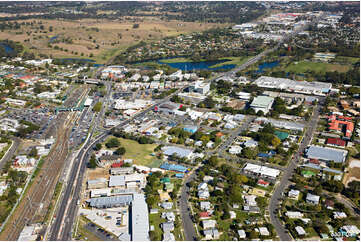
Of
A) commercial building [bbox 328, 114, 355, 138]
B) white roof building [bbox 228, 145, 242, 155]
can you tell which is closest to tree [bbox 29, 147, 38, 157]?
white roof building [bbox 228, 145, 242, 155]

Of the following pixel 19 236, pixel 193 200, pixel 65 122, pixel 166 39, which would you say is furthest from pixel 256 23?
pixel 19 236

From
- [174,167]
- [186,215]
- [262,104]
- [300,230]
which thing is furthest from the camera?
[262,104]

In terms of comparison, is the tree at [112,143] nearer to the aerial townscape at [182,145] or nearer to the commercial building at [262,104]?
the aerial townscape at [182,145]

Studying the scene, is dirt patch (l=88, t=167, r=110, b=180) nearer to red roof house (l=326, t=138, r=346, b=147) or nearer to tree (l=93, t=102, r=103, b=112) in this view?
tree (l=93, t=102, r=103, b=112)

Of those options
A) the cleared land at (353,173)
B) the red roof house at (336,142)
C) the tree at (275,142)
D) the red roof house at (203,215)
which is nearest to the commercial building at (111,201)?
the red roof house at (203,215)

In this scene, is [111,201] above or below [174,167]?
below

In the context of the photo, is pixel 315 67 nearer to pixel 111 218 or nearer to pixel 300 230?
pixel 300 230

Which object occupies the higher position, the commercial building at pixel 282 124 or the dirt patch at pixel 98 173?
the commercial building at pixel 282 124

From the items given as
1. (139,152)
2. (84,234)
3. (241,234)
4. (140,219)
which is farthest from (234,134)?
(84,234)
